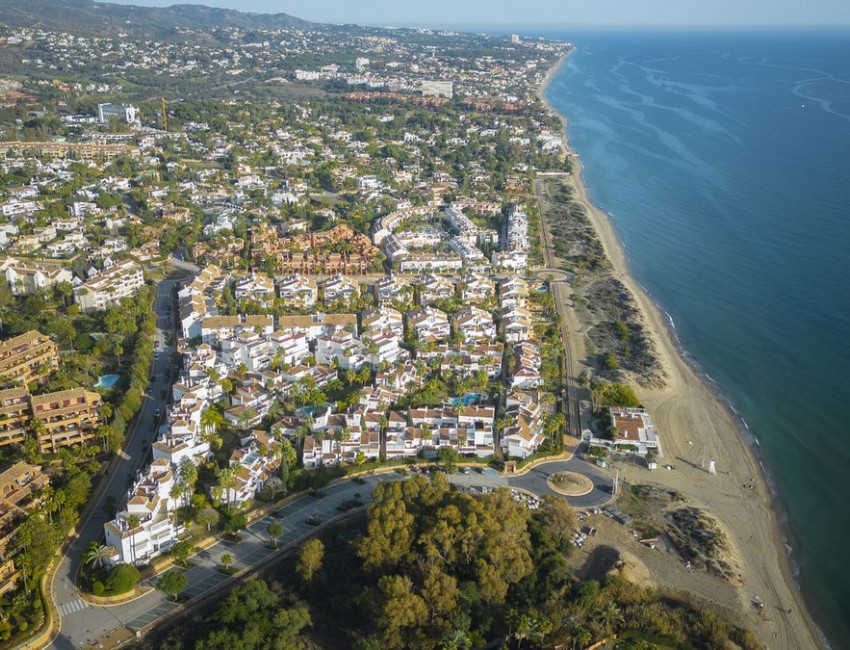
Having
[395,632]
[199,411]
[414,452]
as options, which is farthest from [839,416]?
[199,411]

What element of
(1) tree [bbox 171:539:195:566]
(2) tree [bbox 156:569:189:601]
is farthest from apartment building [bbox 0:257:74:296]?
(2) tree [bbox 156:569:189:601]

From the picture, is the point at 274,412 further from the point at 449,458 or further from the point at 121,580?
the point at 121,580

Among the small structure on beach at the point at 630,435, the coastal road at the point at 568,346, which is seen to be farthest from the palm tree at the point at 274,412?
the small structure on beach at the point at 630,435

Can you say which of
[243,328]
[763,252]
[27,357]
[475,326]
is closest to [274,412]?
[243,328]

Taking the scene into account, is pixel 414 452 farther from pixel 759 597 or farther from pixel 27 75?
pixel 27 75

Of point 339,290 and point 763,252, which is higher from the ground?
point 339,290

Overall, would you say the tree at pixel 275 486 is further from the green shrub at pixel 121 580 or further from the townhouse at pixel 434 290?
the townhouse at pixel 434 290
